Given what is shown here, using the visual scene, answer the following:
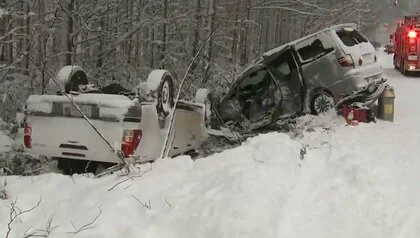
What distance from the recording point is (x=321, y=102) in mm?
10484

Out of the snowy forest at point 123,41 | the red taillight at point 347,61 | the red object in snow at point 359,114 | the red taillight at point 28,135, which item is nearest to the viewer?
the red taillight at point 28,135

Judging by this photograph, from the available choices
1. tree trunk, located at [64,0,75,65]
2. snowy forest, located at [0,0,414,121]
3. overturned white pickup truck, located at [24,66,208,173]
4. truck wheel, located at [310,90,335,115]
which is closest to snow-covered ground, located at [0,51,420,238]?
overturned white pickup truck, located at [24,66,208,173]

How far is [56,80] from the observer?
7.67 meters

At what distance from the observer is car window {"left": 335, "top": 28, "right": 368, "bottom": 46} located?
10.5m

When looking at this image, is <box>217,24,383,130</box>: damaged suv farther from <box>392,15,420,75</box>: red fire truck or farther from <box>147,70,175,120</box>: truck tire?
<box>392,15,420,75</box>: red fire truck

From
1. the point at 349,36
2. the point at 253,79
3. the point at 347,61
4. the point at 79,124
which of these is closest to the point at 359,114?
the point at 347,61

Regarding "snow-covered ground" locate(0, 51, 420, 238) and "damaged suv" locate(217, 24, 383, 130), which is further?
"damaged suv" locate(217, 24, 383, 130)

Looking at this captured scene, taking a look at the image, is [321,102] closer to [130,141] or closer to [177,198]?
[130,141]

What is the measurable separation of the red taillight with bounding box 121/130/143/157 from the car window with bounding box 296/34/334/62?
5206mm

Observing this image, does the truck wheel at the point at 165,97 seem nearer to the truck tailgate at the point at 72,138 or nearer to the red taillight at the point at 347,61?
the truck tailgate at the point at 72,138

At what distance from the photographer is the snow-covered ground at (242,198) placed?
4.34m

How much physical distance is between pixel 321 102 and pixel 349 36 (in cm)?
148

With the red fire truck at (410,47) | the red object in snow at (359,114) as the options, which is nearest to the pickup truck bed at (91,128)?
the red object in snow at (359,114)

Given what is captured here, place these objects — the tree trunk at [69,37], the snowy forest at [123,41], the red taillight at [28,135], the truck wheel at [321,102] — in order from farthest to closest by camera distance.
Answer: the tree trunk at [69,37] < the snowy forest at [123,41] < the truck wheel at [321,102] < the red taillight at [28,135]
